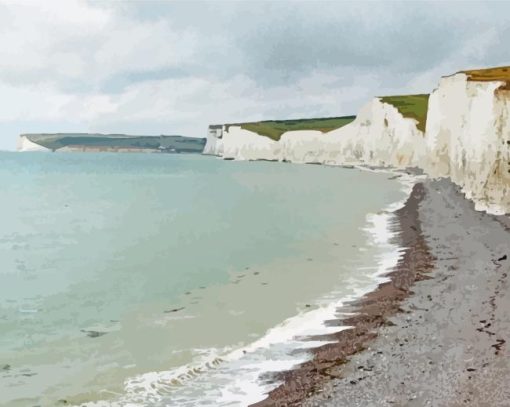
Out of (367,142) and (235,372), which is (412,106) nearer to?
(367,142)

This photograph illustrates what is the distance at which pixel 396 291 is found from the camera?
12.8m

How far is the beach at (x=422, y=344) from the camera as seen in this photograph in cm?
710

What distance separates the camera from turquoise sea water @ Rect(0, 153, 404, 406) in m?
8.47

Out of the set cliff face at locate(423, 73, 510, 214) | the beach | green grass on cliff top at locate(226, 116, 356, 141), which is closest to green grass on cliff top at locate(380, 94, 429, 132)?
green grass on cliff top at locate(226, 116, 356, 141)

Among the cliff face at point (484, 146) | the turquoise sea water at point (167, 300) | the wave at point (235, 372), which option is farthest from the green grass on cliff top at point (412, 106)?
the wave at point (235, 372)

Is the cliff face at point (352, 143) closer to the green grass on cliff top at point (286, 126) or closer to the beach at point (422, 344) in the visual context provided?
the green grass on cliff top at point (286, 126)

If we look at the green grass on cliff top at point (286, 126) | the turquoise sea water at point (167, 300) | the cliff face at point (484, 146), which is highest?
the green grass on cliff top at point (286, 126)

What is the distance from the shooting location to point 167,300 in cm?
1343

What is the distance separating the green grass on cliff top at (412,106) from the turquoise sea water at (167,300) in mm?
44401

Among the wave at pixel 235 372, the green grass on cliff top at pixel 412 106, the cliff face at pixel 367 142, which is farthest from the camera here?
the cliff face at pixel 367 142

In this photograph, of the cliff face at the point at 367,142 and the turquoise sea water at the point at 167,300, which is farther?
the cliff face at the point at 367,142

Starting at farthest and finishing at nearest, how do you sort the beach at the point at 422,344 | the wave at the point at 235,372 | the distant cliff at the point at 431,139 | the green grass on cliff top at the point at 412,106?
the green grass on cliff top at the point at 412,106 → the distant cliff at the point at 431,139 → the wave at the point at 235,372 → the beach at the point at 422,344

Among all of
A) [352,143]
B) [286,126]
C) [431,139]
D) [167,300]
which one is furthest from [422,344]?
[286,126]

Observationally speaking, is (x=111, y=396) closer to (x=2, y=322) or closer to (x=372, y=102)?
(x=2, y=322)
